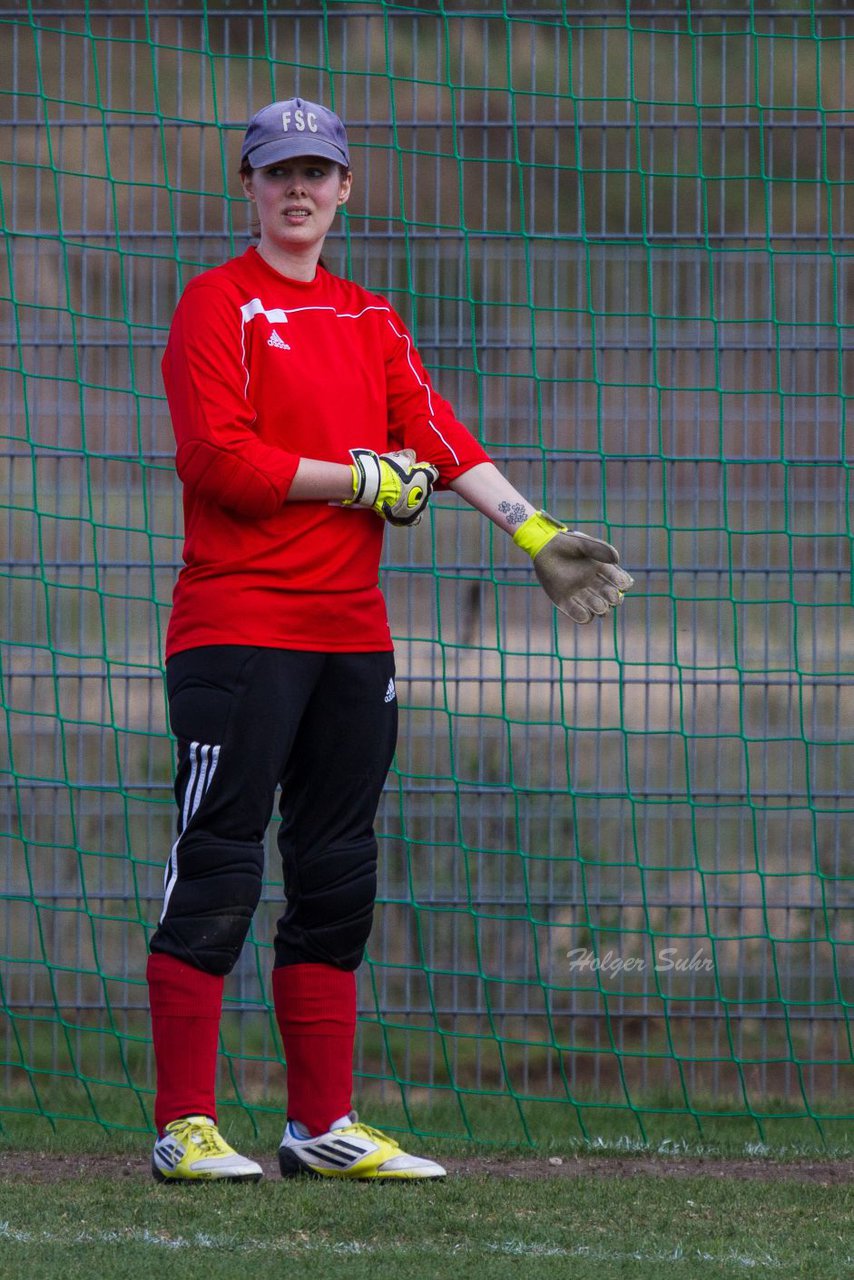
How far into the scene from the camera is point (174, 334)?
3.23 m

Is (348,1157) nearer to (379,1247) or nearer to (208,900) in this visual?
(379,1247)

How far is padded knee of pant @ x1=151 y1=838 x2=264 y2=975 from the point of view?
3.17 metres

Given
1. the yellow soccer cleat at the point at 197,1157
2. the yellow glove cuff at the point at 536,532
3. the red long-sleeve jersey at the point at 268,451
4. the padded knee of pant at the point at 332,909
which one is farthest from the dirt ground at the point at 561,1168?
the yellow glove cuff at the point at 536,532

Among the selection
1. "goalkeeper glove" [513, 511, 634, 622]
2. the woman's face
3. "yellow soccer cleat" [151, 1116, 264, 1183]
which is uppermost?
the woman's face

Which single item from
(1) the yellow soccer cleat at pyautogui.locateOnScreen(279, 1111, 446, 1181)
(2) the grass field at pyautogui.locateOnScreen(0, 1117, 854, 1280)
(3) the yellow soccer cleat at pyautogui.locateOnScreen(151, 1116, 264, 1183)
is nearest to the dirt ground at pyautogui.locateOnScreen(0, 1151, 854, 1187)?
(2) the grass field at pyautogui.locateOnScreen(0, 1117, 854, 1280)

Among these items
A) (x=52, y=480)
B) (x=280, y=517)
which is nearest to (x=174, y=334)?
(x=280, y=517)

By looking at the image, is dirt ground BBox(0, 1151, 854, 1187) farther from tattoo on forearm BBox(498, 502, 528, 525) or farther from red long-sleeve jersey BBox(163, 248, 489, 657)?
tattoo on forearm BBox(498, 502, 528, 525)

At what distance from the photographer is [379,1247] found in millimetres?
2881

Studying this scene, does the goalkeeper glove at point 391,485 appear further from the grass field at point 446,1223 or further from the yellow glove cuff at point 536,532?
the grass field at point 446,1223

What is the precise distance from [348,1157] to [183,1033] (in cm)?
42

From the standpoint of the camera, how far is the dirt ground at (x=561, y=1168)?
12.1ft

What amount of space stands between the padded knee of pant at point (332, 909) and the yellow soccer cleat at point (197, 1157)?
36cm

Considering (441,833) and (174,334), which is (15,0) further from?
(441,833)

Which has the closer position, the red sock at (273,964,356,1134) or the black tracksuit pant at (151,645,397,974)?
the black tracksuit pant at (151,645,397,974)
